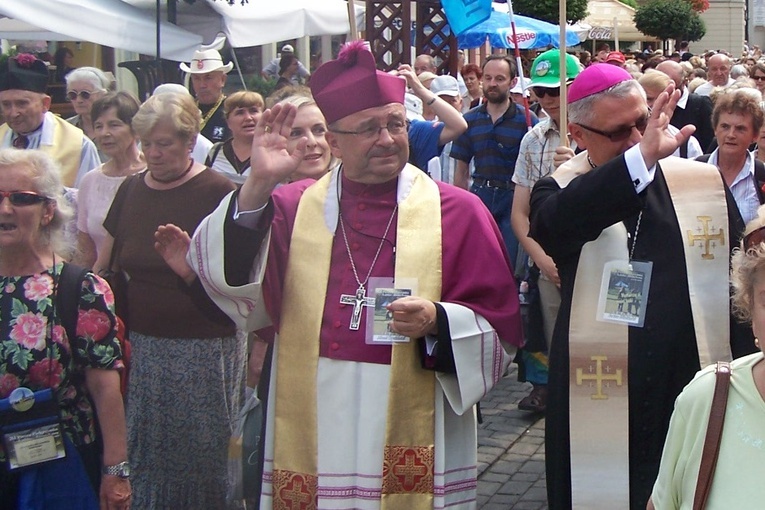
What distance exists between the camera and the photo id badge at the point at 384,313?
3.47m

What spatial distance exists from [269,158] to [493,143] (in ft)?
14.6

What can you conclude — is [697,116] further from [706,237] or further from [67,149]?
[706,237]

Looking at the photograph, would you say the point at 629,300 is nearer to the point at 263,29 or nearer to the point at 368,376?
the point at 368,376

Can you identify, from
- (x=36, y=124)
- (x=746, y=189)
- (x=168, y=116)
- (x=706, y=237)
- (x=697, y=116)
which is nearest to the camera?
(x=706, y=237)

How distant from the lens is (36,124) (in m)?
6.36

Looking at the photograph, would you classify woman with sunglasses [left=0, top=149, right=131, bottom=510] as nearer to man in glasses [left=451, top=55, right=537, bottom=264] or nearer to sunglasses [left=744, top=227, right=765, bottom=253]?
sunglasses [left=744, top=227, right=765, bottom=253]

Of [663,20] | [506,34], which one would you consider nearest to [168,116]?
[506,34]

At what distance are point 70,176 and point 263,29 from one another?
537 cm

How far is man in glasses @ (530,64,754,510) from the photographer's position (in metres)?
3.43

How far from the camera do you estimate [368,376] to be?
3533mm

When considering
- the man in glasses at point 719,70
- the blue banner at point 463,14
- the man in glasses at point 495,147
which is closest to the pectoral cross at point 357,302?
the man in glasses at point 495,147

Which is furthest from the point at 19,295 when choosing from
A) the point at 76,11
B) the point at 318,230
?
the point at 76,11

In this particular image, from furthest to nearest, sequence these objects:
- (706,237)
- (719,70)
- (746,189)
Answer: (719,70) < (746,189) < (706,237)


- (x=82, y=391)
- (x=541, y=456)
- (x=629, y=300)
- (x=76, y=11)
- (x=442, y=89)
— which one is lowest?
(x=541, y=456)
